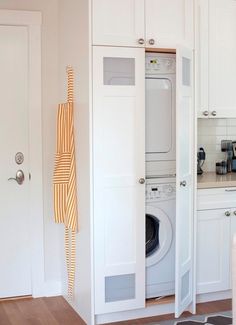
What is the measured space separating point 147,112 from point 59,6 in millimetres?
1178

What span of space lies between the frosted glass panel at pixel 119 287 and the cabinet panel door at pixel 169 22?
1576 mm

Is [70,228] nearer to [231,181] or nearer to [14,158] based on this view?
[14,158]

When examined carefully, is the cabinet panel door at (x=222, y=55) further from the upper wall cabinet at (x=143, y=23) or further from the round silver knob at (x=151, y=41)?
the round silver knob at (x=151, y=41)

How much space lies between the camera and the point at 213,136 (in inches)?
173

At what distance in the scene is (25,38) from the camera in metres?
3.88

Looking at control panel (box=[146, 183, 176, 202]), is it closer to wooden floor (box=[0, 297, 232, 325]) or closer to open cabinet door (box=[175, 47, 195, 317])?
open cabinet door (box=[175, 47, 195, 317])

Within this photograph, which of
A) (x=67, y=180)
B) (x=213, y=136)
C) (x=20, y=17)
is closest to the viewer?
(x=67, y=180)

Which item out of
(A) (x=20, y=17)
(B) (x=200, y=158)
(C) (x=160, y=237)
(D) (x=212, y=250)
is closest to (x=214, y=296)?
(D) (x=212, y=250)

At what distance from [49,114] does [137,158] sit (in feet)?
3.19

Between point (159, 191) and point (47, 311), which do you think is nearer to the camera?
point (159, 191)

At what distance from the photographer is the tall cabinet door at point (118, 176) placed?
128 inches

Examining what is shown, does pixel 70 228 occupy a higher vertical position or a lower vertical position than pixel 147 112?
lower

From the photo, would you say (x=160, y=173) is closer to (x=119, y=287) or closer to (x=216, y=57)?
(x=119, y=287)

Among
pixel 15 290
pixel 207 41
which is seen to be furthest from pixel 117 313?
pixel 207 41
